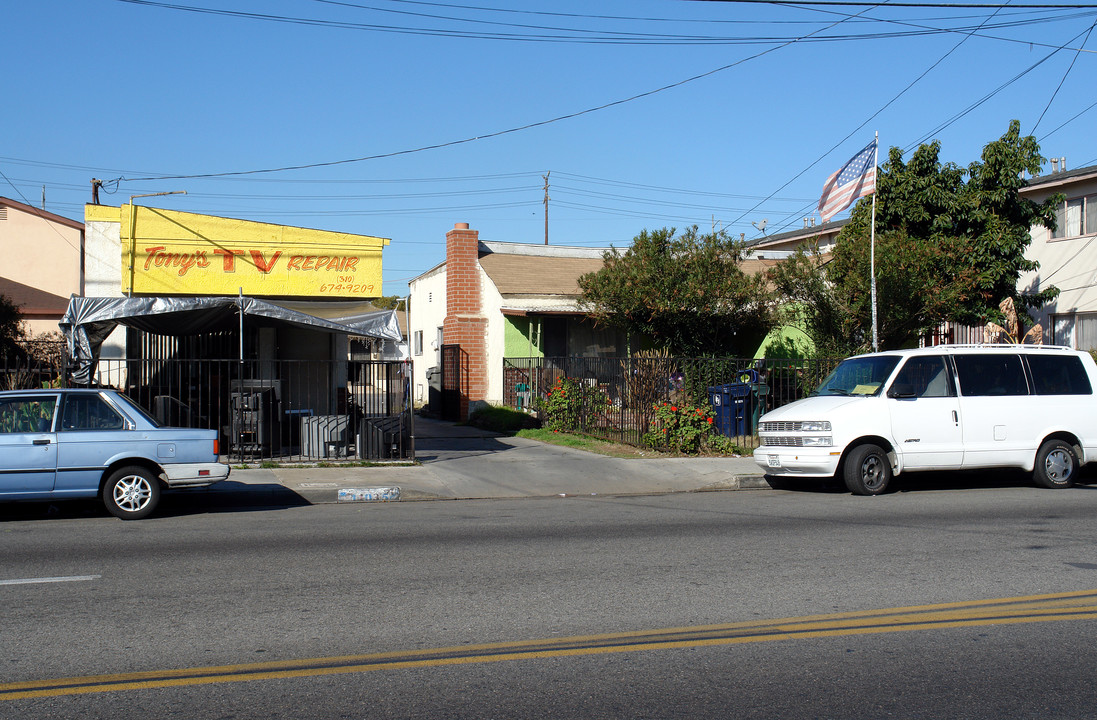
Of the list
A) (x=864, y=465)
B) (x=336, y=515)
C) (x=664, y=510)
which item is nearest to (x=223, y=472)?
(x=336, y=515)

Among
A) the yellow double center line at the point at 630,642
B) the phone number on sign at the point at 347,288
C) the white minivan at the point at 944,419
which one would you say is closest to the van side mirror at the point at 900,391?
the white minivan at the point at 944,419

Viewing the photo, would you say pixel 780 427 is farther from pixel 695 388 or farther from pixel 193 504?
pixel 193 504

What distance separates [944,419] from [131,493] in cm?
1040

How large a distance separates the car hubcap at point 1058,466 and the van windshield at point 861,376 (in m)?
2.66

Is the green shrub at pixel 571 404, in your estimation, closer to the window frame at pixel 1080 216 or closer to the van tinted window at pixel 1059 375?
the van tinted window at pixel 1059 375

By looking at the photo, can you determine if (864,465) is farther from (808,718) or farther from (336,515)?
(808,718)

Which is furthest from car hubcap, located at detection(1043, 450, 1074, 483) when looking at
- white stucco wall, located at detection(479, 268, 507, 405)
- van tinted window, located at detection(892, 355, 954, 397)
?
white stucco wall, located at detection(479, 268, 507, 405)

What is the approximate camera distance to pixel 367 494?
12.2m

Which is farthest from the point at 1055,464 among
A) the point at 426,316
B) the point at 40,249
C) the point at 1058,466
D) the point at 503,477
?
the point at 40,249

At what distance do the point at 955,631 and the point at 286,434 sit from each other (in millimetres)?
14088

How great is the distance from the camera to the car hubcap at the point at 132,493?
33.1 ft

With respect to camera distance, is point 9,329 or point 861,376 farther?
point 9,329

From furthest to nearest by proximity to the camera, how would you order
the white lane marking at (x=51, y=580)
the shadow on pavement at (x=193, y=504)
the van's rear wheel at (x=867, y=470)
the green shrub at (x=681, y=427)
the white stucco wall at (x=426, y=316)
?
the white stucco wall at (x=426, y=316), the green shrub at (x=681, y=427), the van's rear wheel at (x=867, y=470), the shadow on pavement at (x=193, y=504), the white lane marking at (x=51, y=580)

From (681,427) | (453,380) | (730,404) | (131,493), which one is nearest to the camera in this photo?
(131,493)
